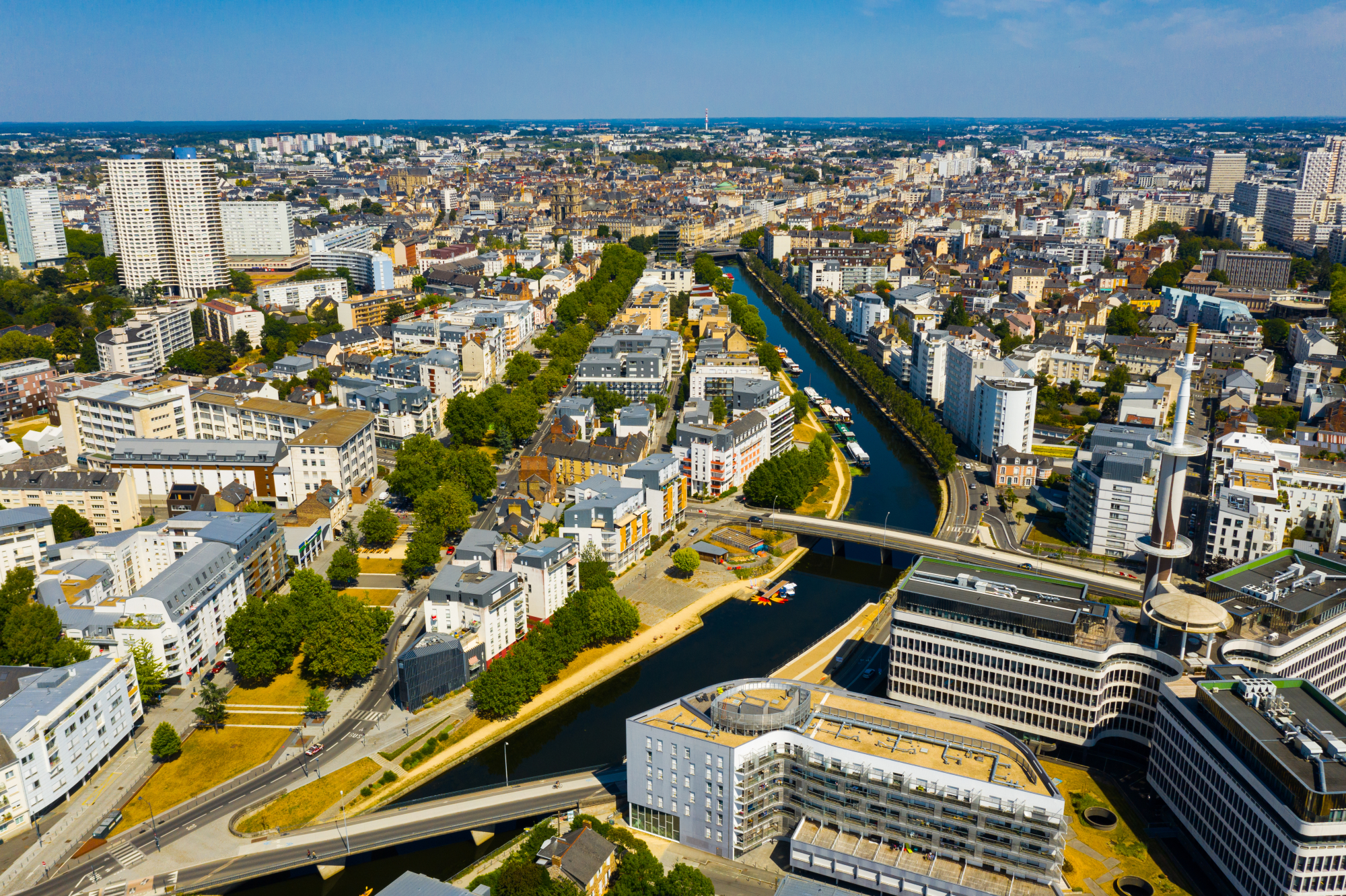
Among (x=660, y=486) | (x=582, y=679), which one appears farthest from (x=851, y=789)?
(x=660, y=486)

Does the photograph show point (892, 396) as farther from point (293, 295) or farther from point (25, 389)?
point (25, 389)

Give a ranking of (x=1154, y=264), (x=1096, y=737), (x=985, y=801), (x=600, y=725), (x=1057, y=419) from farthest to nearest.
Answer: (x=1154, y=264), (x=1057, y=419), (x=600, y=725), (x=1096, y=737), (x=985, y=801)

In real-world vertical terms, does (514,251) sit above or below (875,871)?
above

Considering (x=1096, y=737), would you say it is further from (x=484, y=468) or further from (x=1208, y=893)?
(x=484, y=468)

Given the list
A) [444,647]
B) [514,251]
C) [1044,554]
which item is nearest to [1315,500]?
[1044,554]

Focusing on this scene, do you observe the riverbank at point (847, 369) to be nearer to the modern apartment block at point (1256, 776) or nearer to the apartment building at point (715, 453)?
the apartment building at point (715, 453)

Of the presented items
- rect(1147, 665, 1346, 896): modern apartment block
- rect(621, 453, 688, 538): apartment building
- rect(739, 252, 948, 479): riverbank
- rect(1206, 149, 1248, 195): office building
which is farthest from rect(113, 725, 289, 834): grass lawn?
rect(1206, 149, 1248, 195): office building
